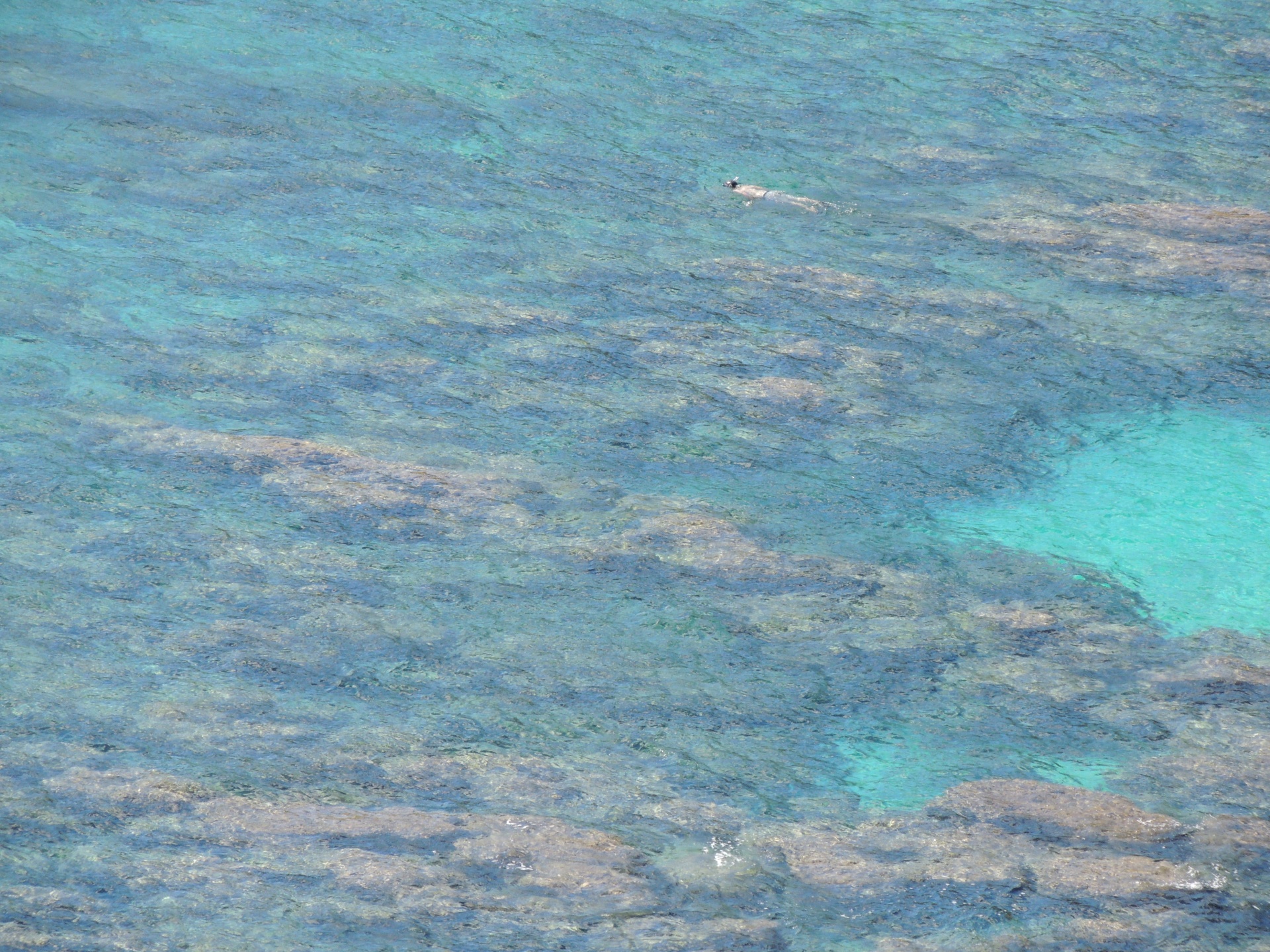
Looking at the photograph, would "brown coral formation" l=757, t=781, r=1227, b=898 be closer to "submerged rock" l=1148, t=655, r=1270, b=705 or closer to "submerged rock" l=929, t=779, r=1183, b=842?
"submerged rock" l=929, t=779, r=1183, b=842

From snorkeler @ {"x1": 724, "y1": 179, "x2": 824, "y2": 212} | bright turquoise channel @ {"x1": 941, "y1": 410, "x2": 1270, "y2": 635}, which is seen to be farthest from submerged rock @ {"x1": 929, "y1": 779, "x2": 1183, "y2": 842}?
snorkeler @ {"x1": 724, "y1": 179, "x2": 824, "y2": 212}

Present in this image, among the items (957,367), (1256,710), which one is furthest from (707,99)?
(1256,710)

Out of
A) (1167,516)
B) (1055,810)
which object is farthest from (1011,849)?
(1167,516)

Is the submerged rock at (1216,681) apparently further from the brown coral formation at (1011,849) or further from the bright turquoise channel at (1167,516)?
the brown coral formation at (1011,849)

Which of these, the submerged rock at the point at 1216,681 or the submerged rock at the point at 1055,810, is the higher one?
the submerged rock at the point at 1216,681

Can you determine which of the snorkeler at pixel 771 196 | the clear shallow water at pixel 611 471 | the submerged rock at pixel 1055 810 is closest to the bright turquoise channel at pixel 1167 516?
the clear shallow water at pixel 611 471

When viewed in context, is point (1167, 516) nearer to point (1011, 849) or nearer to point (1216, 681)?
point (1216, 681)

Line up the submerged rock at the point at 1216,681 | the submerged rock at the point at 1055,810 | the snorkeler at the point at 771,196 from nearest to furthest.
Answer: the submerged rock at the point at 1055,810 < the submerged rock at the point at 1216,681 < the snorkeler at the point at 771,196
